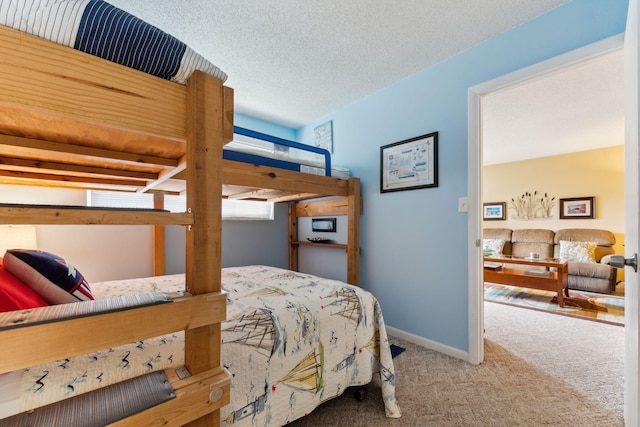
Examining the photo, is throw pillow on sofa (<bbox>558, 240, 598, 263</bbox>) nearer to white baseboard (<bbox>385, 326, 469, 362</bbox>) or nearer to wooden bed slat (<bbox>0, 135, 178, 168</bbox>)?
white baseboard (<bbox>385, 326, 469, 362</bbox>)

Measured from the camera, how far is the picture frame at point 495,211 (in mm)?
5777

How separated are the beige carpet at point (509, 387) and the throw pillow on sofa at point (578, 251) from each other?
212 cm

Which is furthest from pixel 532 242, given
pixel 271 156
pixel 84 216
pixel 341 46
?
pixel 84 216

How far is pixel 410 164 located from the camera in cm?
250

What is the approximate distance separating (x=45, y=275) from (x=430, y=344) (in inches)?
98.3

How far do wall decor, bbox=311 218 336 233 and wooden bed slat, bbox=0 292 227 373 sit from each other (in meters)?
2.55

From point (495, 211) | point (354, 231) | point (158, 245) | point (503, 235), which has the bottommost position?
point (503, 235)

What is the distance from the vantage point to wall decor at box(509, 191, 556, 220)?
5.24m

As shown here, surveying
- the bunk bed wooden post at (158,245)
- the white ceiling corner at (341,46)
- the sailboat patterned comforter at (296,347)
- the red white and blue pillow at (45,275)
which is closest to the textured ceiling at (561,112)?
the white ceiling corner at (341,46)

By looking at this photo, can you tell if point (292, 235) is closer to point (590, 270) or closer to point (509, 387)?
point (509, 387)

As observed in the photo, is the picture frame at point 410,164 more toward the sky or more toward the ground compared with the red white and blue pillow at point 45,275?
more toward the sky

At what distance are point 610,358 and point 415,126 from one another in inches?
94.3

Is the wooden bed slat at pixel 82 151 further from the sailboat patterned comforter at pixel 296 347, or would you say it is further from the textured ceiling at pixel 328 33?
the textured ceiling at pixel 328 33

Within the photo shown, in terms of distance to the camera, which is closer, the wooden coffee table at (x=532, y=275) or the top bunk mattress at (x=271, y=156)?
the top bunk mattress at (x=271, y=156)
